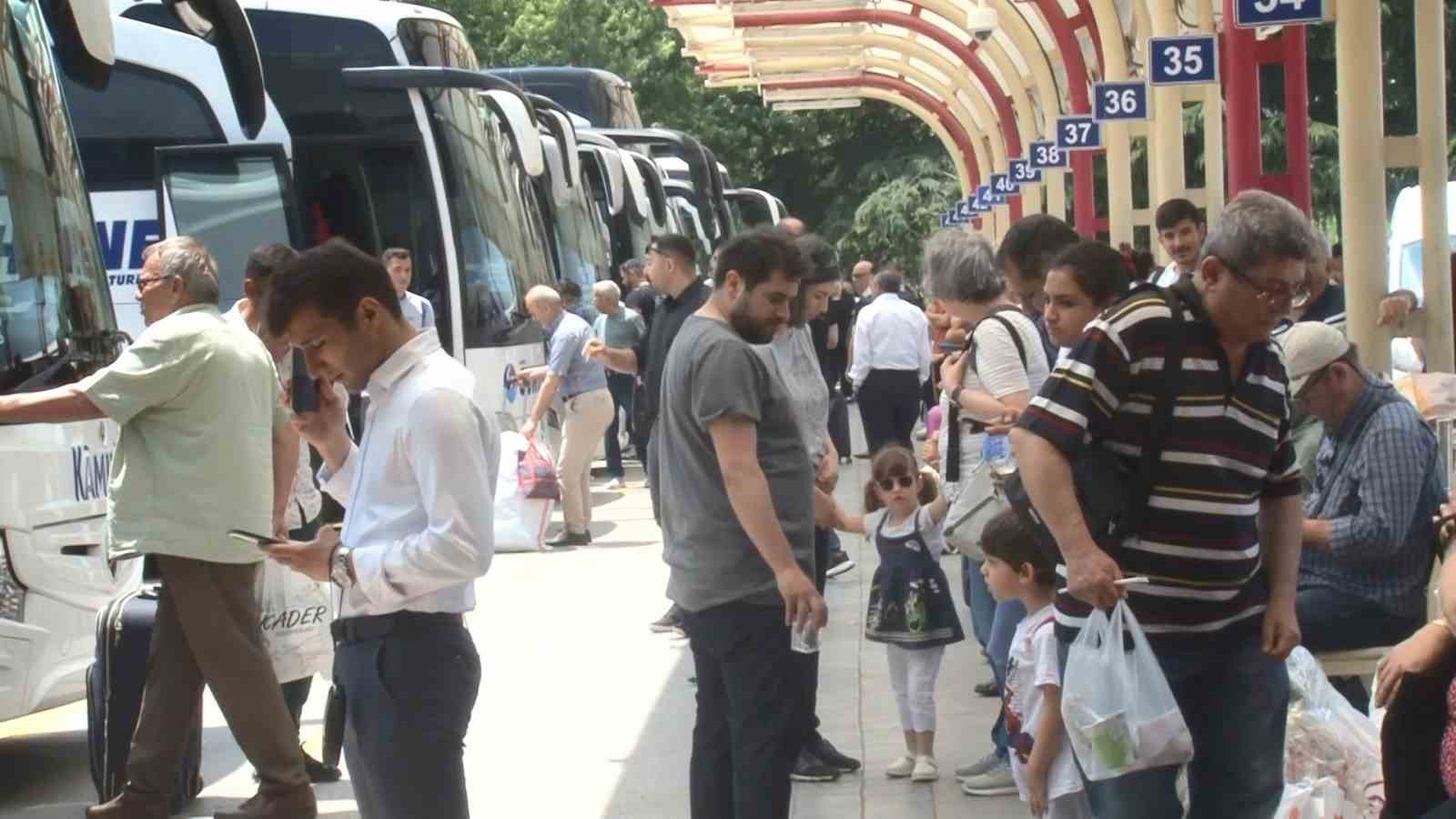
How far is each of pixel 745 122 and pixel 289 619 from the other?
56784 millimetres

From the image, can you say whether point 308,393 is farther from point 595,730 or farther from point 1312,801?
point 595,730

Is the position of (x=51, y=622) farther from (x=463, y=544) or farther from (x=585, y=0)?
(x=585, y=0)

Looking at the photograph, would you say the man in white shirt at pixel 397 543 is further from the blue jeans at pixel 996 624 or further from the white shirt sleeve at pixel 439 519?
the blue jeans at pixel 996 624

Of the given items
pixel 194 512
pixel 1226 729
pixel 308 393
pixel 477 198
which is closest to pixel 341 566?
pixel 308 393

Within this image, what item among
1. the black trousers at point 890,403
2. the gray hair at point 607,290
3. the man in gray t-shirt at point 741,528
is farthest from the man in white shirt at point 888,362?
the man in gray t-shirt at point 741,528

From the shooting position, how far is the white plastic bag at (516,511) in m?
15.5

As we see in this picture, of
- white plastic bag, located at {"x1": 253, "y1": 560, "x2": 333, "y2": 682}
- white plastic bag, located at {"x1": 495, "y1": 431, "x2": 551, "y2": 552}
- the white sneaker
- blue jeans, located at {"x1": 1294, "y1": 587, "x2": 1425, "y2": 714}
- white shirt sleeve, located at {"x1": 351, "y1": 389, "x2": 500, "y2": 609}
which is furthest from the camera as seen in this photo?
white plastic bag, located at {"x1": 495, "y1": 431, "x2": 551, "y2": 552}

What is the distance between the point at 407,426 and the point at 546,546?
11.3 m

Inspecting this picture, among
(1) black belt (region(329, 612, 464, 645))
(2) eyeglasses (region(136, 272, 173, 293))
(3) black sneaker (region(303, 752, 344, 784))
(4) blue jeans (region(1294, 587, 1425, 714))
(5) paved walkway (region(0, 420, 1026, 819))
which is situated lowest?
(5) paved walkway (region(0, 420, 1026, 819))

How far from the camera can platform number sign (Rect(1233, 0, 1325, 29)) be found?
38.6ft

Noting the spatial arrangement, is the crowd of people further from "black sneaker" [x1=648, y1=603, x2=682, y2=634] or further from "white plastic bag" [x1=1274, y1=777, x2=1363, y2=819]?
"black sneaker" [x1=648, y1=603, x2=682, y2=634]

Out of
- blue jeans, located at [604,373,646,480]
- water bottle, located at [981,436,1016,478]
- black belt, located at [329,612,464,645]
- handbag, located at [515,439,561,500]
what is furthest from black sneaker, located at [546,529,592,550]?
black belt, located at [329,612,464,645]

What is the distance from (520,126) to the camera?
16.8 meters

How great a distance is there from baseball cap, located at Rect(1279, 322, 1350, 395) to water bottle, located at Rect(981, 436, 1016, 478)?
109 cm
